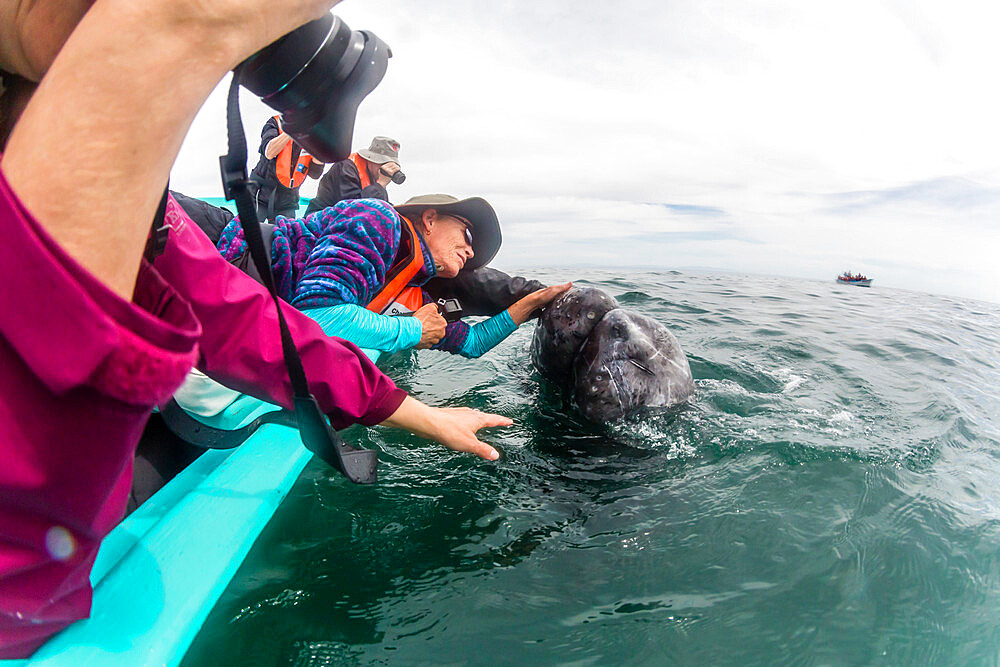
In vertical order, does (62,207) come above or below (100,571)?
above

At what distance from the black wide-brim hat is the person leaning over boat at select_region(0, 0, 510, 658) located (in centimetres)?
268

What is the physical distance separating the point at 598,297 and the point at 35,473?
3.34 metres

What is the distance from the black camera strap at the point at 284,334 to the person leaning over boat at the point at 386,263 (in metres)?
1.44

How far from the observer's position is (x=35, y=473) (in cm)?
74

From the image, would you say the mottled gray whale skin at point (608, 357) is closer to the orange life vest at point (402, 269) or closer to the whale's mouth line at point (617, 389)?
the whale's mouth line at point (617, 389)

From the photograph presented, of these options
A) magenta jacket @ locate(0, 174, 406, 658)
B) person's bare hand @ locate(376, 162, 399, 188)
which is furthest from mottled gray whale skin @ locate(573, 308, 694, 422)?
person's bare hand @ locate(376, 162, 399, 188)

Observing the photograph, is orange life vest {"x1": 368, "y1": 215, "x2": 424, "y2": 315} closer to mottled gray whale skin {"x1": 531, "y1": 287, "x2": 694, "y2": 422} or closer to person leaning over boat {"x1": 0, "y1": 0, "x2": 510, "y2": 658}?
mottled gray whale skin {"x1": 531, "y1": 287, "x2": 694, "y2": 422}

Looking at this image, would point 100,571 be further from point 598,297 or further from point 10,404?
point 598,297

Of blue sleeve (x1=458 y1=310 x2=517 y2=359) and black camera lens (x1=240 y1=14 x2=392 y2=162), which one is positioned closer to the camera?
black camera lens (x1=240 y1=14 x2=392 y2=162)

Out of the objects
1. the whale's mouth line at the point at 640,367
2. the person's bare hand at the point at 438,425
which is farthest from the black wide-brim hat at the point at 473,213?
the person's bare hand at the point at 438,425

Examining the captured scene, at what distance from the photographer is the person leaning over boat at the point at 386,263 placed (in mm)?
2850

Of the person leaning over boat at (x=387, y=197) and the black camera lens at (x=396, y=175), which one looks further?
the black camera lens at (x=396, y=175)

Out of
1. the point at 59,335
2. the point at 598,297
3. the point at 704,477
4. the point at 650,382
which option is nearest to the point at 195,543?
the point at 59,335

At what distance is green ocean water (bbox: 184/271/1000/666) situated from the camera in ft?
5.68
